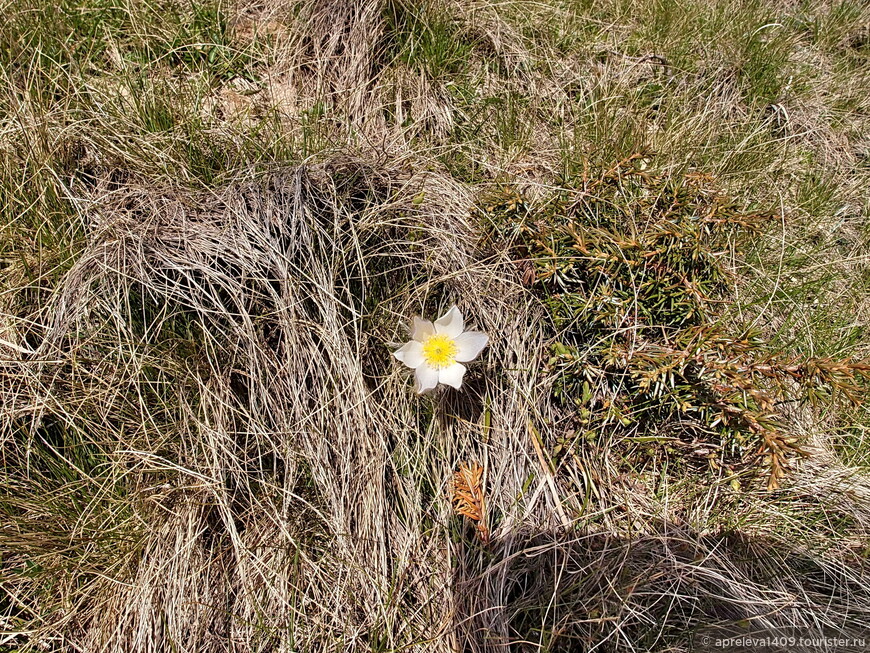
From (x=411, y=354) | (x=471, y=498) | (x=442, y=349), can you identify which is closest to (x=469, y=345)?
(x=442, y=349)

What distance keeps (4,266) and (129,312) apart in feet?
2.05

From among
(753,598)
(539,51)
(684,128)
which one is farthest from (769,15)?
(753,598)

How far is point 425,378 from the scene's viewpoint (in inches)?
67.7

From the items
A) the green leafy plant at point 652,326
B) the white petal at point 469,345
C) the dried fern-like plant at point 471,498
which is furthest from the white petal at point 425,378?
the green leafy plant at point 652,326

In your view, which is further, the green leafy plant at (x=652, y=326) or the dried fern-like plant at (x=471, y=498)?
the green leafy plant at (x=652, y=326)

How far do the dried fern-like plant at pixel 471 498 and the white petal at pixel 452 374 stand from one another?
26 centimetres

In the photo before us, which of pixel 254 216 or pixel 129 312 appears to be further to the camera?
pixel 254 216

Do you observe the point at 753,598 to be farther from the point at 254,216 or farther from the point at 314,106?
the point at 314,106

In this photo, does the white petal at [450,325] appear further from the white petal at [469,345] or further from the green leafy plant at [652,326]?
the green leafy plant at [652,326]

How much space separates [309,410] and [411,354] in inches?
15.1

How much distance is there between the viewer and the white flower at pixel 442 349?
1.75 metres

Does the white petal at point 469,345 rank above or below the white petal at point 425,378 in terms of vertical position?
above

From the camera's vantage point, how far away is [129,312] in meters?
1.73

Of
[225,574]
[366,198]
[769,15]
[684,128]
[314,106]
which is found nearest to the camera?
[225,574]
